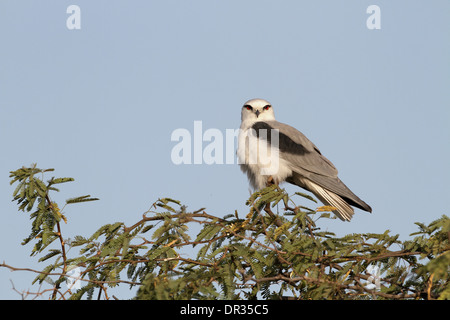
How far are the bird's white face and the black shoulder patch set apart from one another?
0.58m

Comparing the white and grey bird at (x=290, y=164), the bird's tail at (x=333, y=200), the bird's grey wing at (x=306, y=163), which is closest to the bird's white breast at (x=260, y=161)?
the white and grey bird at (x=290, y=164)

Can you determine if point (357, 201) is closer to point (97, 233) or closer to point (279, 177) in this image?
point (279, 177)

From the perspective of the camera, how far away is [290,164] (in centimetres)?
672

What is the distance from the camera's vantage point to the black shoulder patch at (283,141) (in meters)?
6.74

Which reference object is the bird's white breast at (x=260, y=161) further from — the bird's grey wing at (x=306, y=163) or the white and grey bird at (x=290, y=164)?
the bird's grey wing at (x=306, y=163)

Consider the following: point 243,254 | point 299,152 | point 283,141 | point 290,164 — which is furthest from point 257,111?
point 243,254

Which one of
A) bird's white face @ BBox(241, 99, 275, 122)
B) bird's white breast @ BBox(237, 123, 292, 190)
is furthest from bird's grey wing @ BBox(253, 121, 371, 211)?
bird's white face @ BBox(241, 99, 275, 122)

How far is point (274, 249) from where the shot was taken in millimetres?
4035

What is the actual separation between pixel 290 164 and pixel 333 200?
635 mm

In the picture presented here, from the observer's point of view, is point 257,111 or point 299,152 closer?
point 299,152

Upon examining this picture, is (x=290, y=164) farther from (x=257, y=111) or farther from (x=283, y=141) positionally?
(x=257, y=111)

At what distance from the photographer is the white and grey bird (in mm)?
6512
